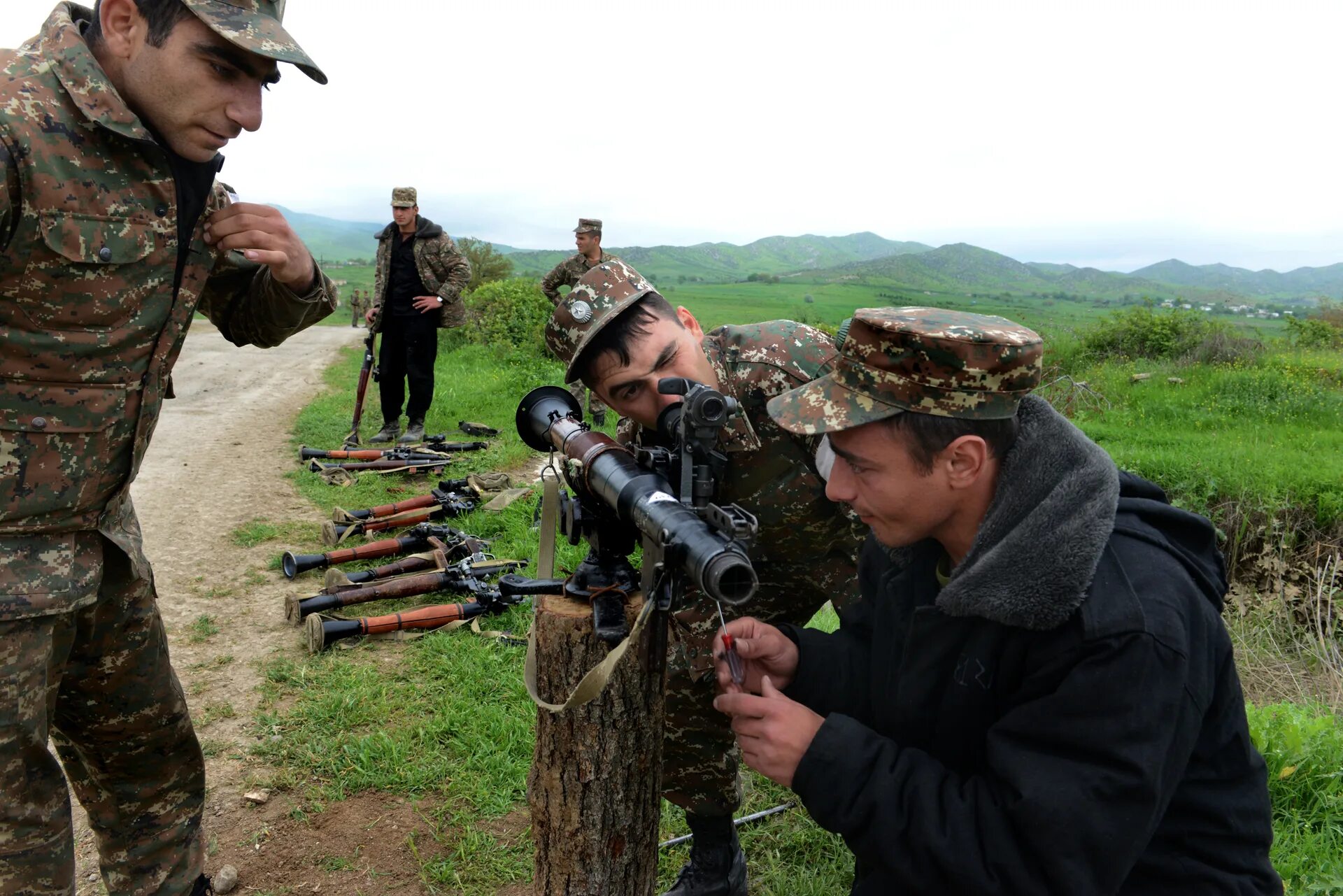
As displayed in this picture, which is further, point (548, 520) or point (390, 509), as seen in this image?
point (390, 509)

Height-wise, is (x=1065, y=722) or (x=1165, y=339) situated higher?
(x=1165, y=339)

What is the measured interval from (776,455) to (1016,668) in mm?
1260

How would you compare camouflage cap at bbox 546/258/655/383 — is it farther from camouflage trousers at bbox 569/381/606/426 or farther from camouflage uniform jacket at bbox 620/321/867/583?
camouflage trousers at bbox 569/381/606/426

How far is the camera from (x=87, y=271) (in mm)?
2166

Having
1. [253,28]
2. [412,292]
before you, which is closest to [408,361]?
[412,292]

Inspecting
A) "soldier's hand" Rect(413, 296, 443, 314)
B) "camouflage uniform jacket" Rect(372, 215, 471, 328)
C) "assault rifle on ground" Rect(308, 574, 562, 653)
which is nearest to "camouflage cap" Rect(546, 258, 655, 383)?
"assault rifle on ground" Rect(308, 574, 562, 653)

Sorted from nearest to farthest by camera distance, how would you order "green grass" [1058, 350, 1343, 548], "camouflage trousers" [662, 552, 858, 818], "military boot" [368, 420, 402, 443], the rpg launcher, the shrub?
the rpg launcher, "camouflage trousers" [662, 552, 858, 818], "green grass" [1058, 350, 1343, 548], "military boot" [368, 420, 402, 443], the shrub

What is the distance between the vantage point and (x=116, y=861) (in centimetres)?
268

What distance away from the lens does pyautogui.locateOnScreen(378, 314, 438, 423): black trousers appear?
31.6 ft

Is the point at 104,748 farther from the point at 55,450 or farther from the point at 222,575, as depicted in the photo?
the point at 222,575

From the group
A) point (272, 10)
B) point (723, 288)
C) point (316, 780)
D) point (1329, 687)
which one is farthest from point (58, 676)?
point (723, 288)

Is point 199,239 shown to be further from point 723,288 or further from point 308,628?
point 723,288

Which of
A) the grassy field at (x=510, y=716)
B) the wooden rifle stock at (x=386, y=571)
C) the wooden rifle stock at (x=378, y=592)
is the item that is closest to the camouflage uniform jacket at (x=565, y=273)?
the grassy field at (x=510, y=716)

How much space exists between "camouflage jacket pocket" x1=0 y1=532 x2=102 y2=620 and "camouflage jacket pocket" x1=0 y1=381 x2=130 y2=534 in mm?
39
